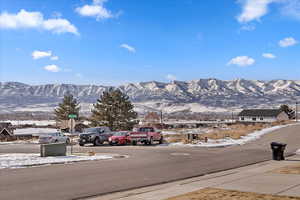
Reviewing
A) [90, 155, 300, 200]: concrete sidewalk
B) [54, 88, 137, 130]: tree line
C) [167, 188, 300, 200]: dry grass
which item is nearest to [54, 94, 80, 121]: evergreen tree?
[54, 88, 137, 130]: tree line

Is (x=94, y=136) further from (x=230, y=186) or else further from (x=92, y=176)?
(x=230, y=186)

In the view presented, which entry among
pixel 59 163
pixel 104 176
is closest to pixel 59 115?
pixel 59 163

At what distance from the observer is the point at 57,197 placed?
11055 millimetres

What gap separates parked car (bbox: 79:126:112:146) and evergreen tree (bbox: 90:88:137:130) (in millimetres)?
25017

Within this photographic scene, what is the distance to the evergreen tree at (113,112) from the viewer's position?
210 ft

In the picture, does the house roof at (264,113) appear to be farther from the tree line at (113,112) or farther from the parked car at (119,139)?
the parked car at (119,139)

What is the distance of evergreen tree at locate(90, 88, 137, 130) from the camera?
63.9 m

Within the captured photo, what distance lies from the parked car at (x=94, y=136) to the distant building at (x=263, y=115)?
117067 mm

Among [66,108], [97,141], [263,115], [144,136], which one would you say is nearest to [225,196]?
[144,136]

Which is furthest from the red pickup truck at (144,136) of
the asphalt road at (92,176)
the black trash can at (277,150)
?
the black trash can at (277,150)

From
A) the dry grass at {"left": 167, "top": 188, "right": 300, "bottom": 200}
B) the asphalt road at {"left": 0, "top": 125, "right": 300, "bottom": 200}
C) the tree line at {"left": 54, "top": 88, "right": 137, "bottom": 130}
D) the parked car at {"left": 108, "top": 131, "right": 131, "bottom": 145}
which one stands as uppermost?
the tree line at {"left": 54, "top": 88, "right": 137, "bottom": 130}

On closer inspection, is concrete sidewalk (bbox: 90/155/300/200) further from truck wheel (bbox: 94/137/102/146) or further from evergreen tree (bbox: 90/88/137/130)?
evergreen tree (bbox: 90/88/137/130)

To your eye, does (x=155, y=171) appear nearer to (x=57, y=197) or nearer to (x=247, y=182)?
(x=247, y=182)

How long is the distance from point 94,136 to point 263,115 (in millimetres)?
123801
